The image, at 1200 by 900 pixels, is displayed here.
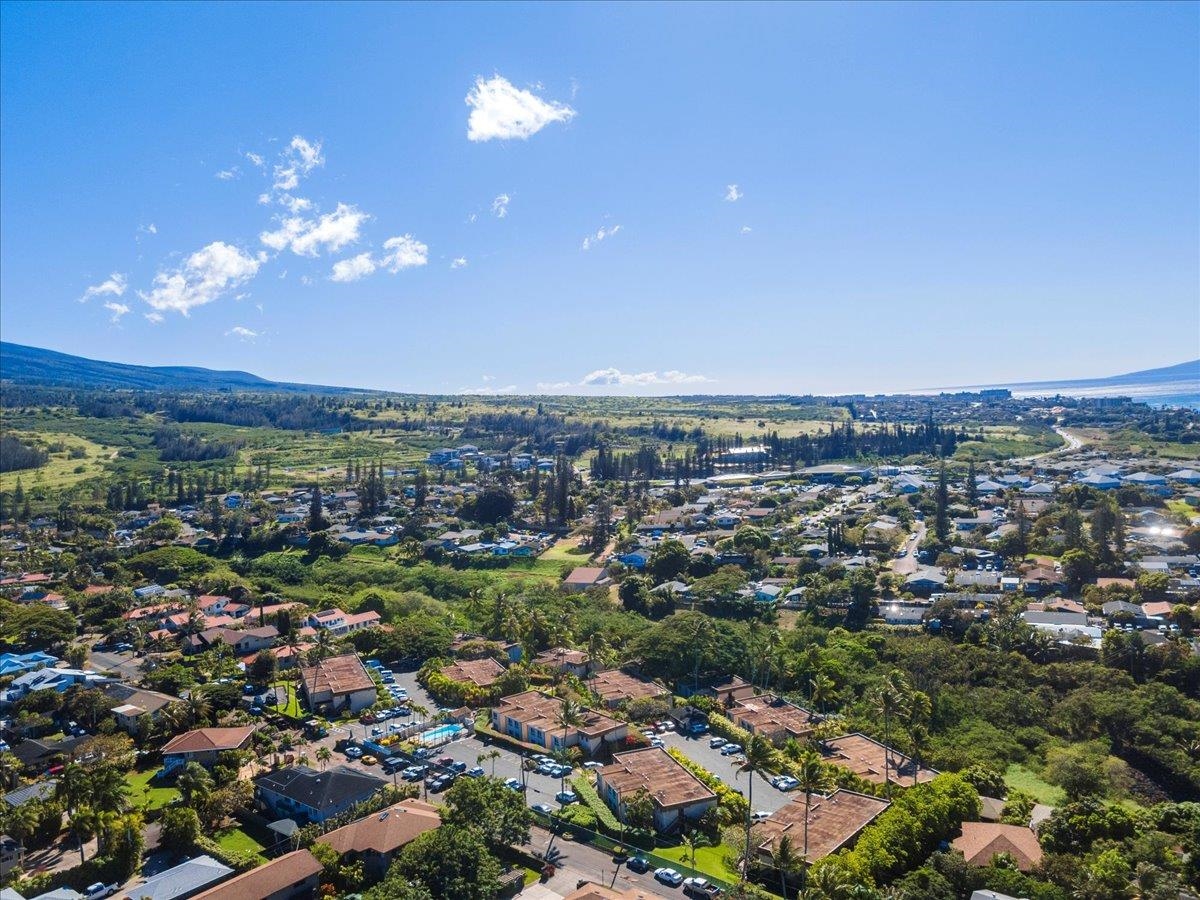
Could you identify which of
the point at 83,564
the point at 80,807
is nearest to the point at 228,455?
the point at 83,564

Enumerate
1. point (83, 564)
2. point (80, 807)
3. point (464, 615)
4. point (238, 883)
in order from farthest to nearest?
point (83, 564)
point (464, 615)
point (80, 807)
point (238, 883)

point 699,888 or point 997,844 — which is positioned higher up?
point 997,844

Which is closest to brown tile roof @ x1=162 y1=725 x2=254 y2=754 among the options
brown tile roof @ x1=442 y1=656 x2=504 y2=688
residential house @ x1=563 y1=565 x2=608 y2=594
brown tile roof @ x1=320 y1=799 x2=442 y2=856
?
brown tile roof @ x1=320 y1=799 x2=442 y2=856

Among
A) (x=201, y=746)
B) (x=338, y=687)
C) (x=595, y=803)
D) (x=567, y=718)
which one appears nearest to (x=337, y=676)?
(x=338, y=687)

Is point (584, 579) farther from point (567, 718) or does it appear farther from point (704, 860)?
point (704, 860)

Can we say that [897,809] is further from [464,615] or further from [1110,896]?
[464,615]

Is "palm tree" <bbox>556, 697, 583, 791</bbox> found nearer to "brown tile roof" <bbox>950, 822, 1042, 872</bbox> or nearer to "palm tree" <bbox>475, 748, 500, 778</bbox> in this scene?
"palm tree" <bbox>475, 748, 500, 778</bbox>
